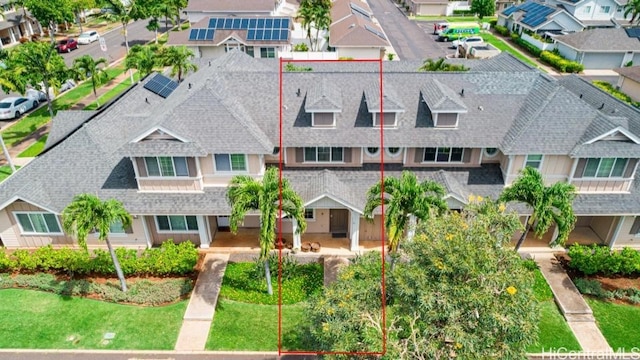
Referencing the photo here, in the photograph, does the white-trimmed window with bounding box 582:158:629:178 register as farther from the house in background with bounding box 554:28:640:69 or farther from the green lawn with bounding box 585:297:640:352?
the house in background with bounding box 554:28:640:69

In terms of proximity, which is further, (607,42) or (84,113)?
(607,42)

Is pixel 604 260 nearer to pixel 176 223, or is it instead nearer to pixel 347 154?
pixel 347 154

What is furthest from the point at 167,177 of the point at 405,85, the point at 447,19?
the point at 447,19

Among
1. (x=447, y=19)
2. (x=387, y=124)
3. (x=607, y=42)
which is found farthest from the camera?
(x=447, y=19)

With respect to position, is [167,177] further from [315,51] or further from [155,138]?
[315,51]

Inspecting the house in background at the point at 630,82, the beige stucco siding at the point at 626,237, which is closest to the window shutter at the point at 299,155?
the beige stucco siding at the point at 626,237

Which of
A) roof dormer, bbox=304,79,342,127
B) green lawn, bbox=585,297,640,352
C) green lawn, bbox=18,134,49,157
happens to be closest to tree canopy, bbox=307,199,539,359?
green lawn, bbox=585,297,640,352
